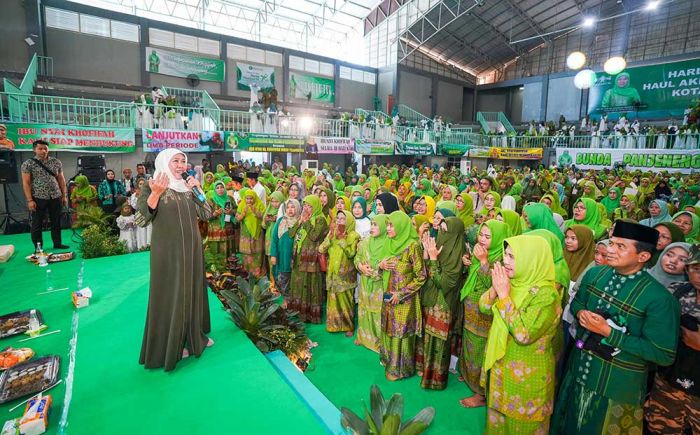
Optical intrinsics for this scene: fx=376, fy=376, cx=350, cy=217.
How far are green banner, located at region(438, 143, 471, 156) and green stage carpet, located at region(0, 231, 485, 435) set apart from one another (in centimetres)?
1523

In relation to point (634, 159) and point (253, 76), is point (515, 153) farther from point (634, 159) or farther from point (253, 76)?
point (253, 76)

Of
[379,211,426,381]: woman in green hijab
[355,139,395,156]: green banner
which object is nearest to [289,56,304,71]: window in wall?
[355,139,395,156]: green banner

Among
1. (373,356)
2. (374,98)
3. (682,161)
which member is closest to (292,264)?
(373,356)

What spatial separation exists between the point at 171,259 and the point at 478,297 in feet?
7.10

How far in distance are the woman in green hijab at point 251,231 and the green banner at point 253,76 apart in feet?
44.4

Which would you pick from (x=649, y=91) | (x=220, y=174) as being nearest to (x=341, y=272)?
(x=220, y=174)

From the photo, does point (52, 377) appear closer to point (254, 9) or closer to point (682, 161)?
point (682, 161)

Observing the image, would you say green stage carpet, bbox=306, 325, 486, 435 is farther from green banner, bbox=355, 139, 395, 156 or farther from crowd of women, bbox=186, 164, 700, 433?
green banner, bbox=355, 139, 395, 156

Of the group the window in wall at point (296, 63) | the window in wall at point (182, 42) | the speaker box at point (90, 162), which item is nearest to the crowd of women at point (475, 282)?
the speaker box at point (90, 162)

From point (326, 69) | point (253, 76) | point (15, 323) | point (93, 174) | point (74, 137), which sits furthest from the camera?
point (326, 69)

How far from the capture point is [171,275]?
2434 millimetres

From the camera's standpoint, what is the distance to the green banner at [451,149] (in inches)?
705

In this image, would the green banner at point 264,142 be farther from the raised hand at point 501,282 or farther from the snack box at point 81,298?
the raised hand at point 501,282

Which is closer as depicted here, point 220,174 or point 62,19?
point 220,174
